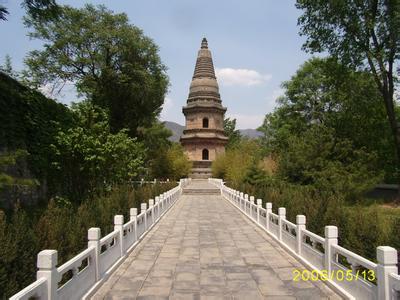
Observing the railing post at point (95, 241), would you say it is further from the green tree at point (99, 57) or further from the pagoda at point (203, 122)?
the pagoda at point (203, 122)

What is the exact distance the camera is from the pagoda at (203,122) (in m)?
45.8

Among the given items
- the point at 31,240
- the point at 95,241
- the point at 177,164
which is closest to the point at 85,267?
the point at 95,241

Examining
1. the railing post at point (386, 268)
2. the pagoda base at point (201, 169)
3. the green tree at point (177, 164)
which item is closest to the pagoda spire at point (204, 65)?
the pagoda base at point (201, 169)

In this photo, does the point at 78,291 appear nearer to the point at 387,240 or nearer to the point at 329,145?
the point at 387,240

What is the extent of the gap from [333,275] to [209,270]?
6.82ft

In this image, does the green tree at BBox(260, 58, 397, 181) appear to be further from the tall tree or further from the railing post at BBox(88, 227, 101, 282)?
the railing post at BBox(88, 227, 101, 282)

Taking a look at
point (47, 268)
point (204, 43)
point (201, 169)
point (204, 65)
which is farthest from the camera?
point (204, 43)

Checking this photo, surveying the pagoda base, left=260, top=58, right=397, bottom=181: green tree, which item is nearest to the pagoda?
the pagoda base

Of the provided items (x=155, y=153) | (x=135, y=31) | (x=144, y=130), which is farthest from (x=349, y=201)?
(x=155, y=153)

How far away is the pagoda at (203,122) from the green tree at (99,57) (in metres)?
20.9

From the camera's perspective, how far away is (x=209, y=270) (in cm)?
661

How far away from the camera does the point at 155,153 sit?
117ft

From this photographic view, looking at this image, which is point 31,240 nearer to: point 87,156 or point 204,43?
point 87,156

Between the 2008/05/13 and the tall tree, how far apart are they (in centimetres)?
1574
